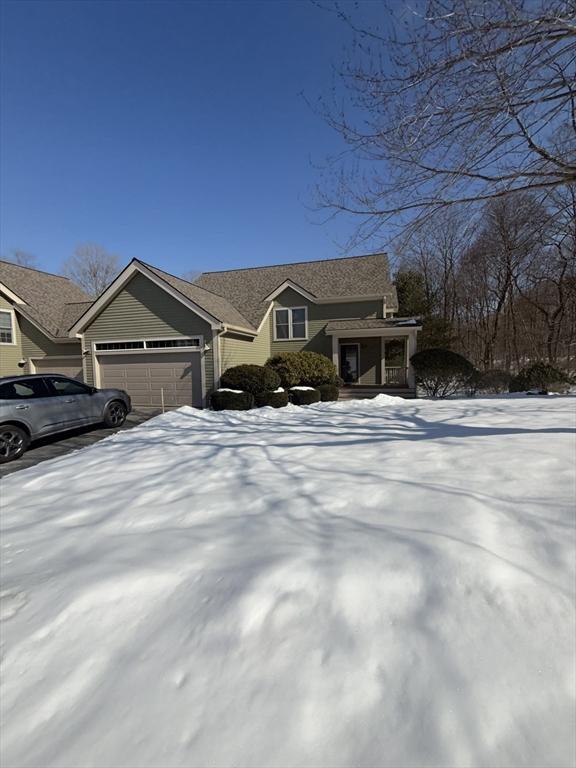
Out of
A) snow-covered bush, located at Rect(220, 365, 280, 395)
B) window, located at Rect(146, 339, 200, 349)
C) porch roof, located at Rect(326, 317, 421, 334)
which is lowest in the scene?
snow-covered bush, located at Rect(220, 365, 280, 395)

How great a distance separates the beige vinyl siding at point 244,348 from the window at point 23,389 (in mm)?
6630

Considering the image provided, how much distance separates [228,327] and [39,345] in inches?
379

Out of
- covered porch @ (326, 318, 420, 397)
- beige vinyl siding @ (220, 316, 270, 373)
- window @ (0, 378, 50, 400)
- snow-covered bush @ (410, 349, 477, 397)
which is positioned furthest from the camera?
covered porch @ (326, 318, 420, 397)

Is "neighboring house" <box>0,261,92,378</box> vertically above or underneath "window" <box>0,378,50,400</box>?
above

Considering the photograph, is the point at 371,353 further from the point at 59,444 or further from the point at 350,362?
the point at 59,444

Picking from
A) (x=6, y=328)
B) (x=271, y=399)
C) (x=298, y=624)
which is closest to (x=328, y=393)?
(x=271, y=399)

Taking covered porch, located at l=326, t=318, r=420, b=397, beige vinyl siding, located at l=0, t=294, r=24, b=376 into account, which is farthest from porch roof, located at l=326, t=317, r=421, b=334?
beige vinyl siding, located at l=0, t=294, r=24, b=376

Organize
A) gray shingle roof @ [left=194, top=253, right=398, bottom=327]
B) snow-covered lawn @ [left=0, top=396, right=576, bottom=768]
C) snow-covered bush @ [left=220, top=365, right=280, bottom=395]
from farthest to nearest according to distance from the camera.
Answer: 1. gray shingle roof @ [left=194, top=253, right=398, bottom=327]
2. snow-covered bush @ [left=220, top=365, right=280, bottom=395]
3. snow-covered lawn @ [left=0, top=396, right=576, bottom=768]

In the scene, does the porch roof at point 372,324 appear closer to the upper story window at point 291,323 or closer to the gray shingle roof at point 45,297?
the upper story window at point 291,323

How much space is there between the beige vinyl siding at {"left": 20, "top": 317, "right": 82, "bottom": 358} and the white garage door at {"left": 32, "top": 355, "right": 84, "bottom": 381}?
23 cm

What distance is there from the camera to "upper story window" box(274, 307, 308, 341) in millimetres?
18328

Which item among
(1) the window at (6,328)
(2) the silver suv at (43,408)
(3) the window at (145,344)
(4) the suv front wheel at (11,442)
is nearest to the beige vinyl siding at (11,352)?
(1) the window at (6,328)

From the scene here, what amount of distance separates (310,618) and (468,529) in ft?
5.25

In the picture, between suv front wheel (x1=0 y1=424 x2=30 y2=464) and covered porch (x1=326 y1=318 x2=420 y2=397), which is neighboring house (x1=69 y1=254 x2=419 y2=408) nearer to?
covered porch (x1=326 y1=318 x2=420 y2=397)
